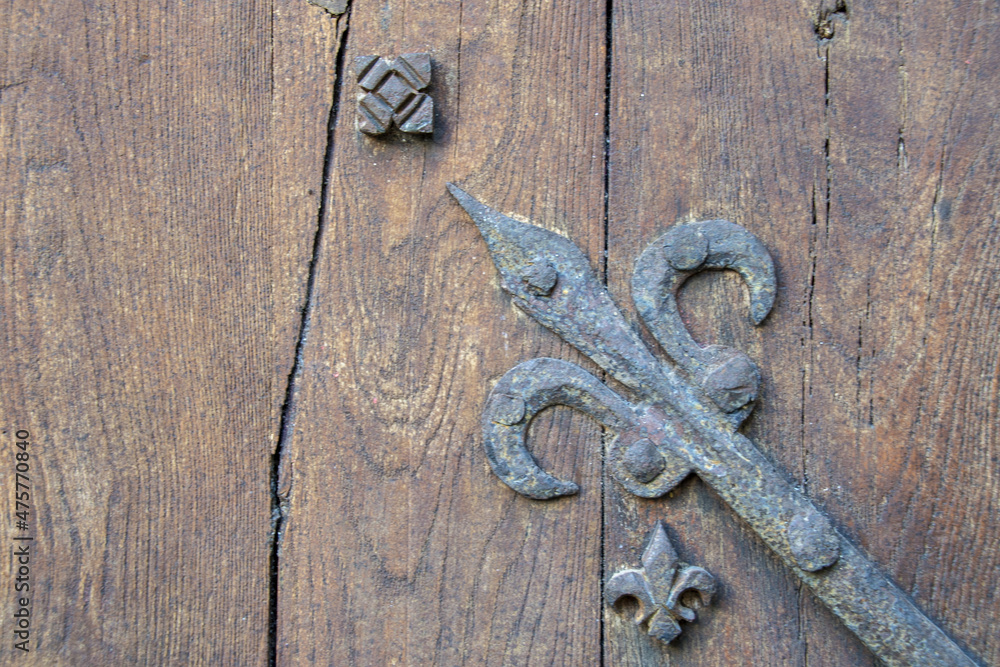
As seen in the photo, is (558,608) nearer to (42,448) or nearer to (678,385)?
(678,385)

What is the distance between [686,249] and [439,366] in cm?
37

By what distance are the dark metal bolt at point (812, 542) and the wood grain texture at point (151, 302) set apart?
69 centimetres

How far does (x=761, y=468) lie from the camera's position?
0.84 meters

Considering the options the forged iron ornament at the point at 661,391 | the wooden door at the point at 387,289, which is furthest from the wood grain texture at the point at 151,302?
the forged iron ornament at the point at 661,391

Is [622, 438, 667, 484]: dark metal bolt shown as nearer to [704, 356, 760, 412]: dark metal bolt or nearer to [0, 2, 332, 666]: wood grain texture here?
[704, 356, 760, 412]: dark metal bolt

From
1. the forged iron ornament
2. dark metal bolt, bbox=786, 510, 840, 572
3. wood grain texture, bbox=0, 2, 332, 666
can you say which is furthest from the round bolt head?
wood grain texture, bbox=0, 2, 332, 666

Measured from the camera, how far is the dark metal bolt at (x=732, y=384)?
850 mm

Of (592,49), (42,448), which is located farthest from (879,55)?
(42,448)

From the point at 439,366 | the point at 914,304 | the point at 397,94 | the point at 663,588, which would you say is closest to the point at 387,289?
the point at 439,366

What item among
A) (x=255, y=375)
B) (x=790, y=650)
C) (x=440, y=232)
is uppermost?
(x=440, y=232)

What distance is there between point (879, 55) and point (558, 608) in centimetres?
85

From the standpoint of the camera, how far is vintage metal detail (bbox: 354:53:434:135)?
2.87ft

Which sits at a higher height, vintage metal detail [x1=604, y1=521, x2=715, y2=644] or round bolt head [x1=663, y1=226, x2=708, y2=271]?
round bolt head [x1=663, y1=226, x2=708, y2=271]

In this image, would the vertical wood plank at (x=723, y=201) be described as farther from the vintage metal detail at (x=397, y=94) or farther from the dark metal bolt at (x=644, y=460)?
the vintage metal detail at (x=397, y=94)
